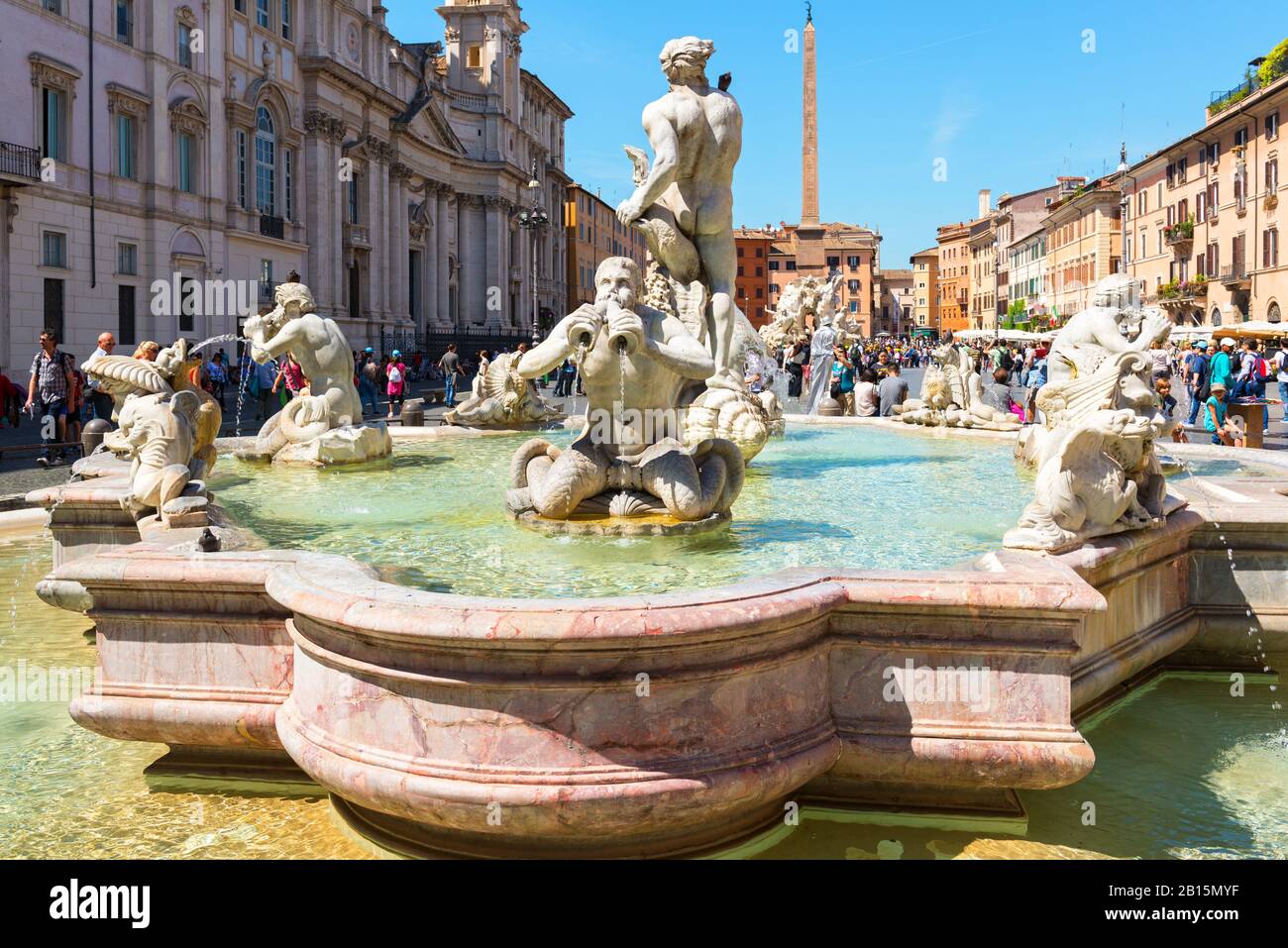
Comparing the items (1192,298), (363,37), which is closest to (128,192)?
(363,37)

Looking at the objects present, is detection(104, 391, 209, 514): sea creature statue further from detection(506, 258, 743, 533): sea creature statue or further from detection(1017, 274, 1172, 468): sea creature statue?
detection(1017, 274, 1172, 468): sea creature statue

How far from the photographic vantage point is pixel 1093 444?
4547mm

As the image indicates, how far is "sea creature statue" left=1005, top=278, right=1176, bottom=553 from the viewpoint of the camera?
14.4 ft

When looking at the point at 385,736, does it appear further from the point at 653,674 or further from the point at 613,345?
the point at 613,345

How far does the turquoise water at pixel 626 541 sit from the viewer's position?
185 inches

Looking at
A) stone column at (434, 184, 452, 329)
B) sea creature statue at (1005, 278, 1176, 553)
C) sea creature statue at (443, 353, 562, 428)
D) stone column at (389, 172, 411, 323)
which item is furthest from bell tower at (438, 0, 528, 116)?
sea creature statue at (1005, 278, 1176, 553)

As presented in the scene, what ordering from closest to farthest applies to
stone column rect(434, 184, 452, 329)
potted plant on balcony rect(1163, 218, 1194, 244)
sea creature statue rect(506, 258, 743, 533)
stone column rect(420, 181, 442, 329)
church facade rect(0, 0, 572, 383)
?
sea creature statue rect(506, 258, 743, 533) → church facade rect(0, 0, 572, 383) → potted plant on balcony rect(1163, 218, 1194, 244) → stone column rect(420, 181, 442, 329) → stone column rect(434, 184, 452, 329)

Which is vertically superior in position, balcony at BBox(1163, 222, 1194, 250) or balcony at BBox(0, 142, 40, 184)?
balcony at BBox(1163, 222, 1194, 250)

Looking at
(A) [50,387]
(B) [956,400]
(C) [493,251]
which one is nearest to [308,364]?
(B) [956,400]

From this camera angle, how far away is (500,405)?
39.5 feet

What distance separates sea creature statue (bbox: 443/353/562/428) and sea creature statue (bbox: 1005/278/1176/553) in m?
7.55

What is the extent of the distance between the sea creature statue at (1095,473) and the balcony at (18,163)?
2453 cm

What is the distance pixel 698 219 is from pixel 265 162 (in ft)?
102

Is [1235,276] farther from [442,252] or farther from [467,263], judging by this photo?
[467,263]
